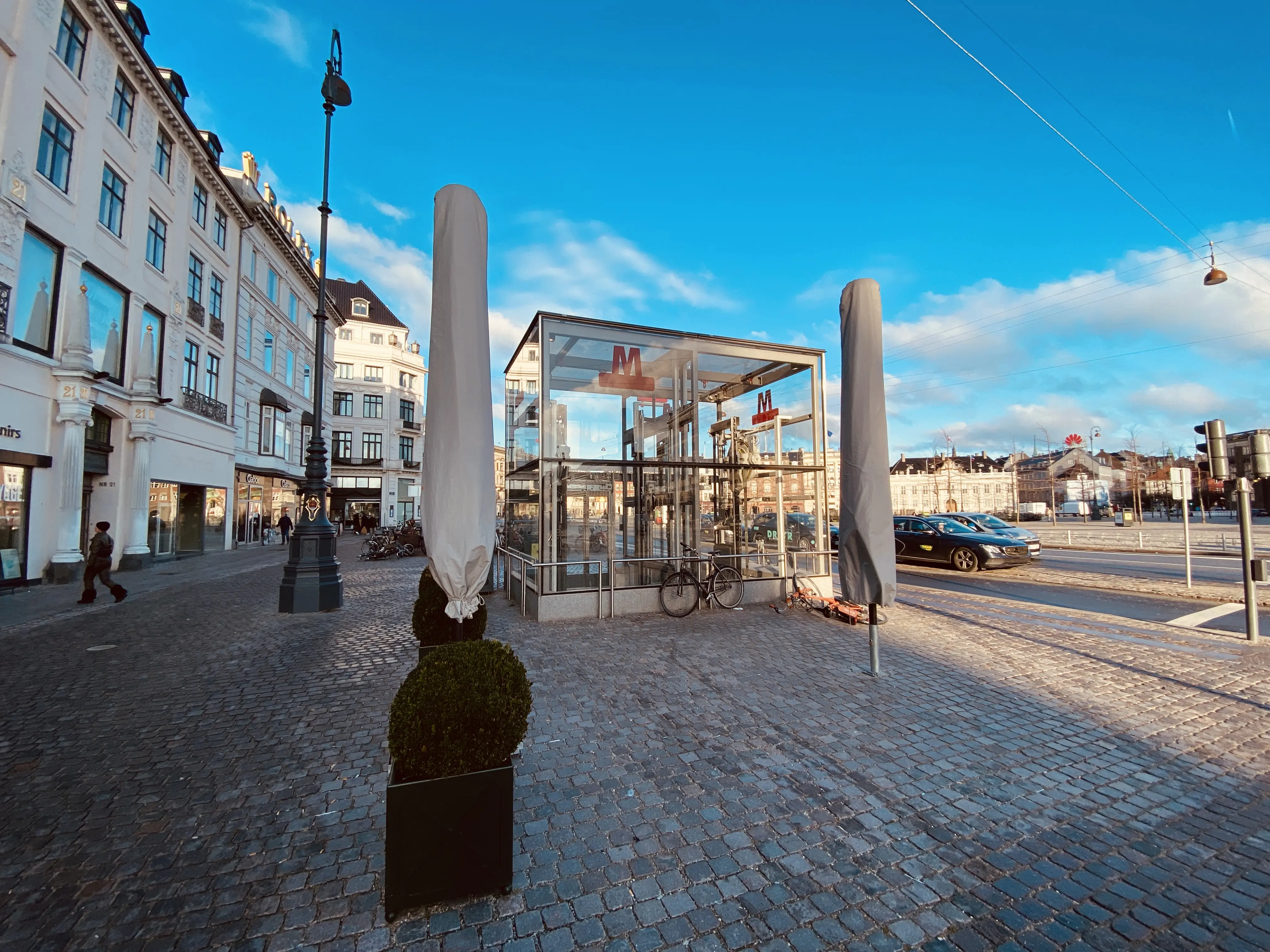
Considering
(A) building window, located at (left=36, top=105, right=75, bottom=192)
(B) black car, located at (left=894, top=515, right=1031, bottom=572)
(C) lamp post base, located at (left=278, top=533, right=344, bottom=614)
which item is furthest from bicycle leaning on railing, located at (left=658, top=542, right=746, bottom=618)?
(A) building window, located at (left=36, top=105, right=75, bottom=192)

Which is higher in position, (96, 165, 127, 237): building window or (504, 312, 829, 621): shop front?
(96, 165, 127, 237): building window

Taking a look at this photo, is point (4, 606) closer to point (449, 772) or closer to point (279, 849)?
point (279, 849)

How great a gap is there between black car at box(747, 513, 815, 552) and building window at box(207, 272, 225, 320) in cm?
2400

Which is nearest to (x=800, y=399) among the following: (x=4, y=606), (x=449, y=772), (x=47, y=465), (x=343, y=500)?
(x=449, y=772)

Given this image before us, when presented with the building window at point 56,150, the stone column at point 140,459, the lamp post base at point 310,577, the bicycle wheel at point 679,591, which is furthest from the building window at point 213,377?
the bicycle wheel at point 679,591

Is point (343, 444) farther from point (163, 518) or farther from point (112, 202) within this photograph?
point (112, 202)

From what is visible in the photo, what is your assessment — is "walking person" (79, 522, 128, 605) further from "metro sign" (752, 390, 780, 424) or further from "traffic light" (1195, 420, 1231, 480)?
"traffic light" (1195, 420, 1231, 480)

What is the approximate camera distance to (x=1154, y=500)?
61.5 meters

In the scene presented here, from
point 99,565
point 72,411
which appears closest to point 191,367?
point 72,411

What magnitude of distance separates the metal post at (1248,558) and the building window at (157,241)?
27.2 metres

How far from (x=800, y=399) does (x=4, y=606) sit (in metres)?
16.1

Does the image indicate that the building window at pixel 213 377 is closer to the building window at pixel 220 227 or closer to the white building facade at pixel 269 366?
the white building facade at pixel 269 366

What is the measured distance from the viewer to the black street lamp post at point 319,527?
384 inches

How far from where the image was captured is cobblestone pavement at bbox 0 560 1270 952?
241cm
